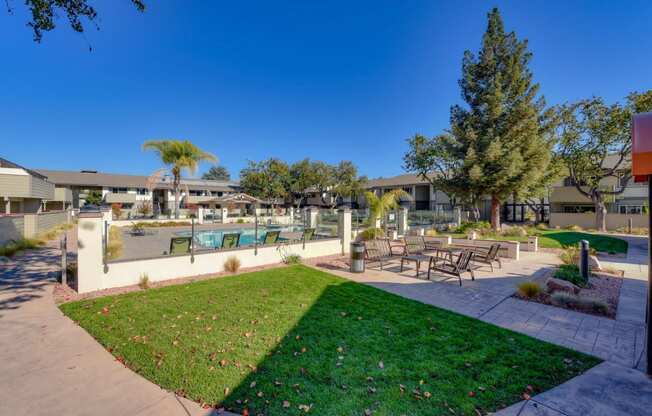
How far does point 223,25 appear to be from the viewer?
13984 mm

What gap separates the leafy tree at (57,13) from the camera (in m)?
5.24

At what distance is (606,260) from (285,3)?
1816cm

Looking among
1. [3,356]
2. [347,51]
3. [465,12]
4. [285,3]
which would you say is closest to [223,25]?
[285,3]

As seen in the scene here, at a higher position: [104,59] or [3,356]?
[104,59]

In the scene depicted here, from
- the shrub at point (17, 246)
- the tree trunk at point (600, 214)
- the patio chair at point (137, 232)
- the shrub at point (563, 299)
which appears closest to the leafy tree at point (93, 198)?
the patio chair at point (137, 232)

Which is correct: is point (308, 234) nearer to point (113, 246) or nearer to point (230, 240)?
point (230, 240)

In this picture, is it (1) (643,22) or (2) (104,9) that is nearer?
(2) (104,9)

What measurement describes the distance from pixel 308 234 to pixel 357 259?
3231 mm

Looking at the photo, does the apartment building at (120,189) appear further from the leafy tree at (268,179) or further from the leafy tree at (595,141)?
the leafy tree at (595,141)

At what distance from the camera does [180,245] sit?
26.7 ft

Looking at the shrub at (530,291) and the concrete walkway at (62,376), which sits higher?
the shrub at (530,291)

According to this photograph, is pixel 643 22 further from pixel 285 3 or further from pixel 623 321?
pixel 285 3

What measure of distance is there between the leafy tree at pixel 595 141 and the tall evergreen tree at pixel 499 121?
7.22m

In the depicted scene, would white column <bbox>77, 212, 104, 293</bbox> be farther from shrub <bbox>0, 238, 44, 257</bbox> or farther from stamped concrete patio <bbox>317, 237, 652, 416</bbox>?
shrub <bbox>0, 238, 44, 257</bbox>
